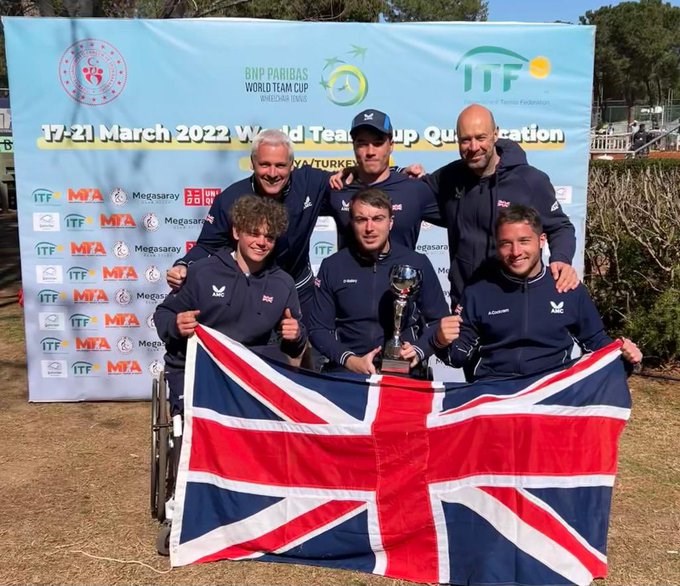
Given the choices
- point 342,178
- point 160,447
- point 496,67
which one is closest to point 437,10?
point 496,67

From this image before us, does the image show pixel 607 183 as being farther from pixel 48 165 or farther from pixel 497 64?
pixel 48 165

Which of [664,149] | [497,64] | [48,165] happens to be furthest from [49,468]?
[664,149]

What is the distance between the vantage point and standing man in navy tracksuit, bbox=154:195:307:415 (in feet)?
12.3

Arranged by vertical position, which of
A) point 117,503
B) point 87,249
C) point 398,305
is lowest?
point 117,503

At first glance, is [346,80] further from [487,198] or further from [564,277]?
[564,277]

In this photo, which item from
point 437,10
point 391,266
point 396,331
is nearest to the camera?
point 396,331

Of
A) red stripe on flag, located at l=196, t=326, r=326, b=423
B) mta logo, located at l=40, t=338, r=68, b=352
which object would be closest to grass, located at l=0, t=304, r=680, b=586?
mta logo, located at l=40, t=338, r=68, b=352

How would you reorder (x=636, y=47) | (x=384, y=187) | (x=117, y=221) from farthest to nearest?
(x=636, y=47) < (x=117, y=221) < (x=384, y=187)

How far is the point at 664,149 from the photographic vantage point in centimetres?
3956

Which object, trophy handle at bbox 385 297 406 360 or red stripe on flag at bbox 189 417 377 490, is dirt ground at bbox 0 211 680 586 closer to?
red stripe on flag at bbox 189 417 377 490

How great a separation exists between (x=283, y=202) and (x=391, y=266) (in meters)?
0.82

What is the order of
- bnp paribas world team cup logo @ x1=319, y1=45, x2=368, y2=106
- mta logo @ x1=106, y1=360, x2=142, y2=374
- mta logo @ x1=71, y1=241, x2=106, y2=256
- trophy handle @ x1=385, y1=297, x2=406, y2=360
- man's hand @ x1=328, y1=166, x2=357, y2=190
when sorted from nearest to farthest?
trophy handle @ x1=385, y1=297, x2=406, y2=360
man's hand @ x1=328, y1=166, x2=357, y2=190
bnp paribas world team cup logo @ x1=319, y1=45, x2=368, y2=106
mta logo @ x1=71, y1=241, x2=106, y2=256
mta logo @ x1=106, y1=360, x2=142, y2=374

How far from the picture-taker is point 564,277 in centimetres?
370

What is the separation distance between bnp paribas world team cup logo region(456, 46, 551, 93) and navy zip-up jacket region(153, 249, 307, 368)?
2918mm
